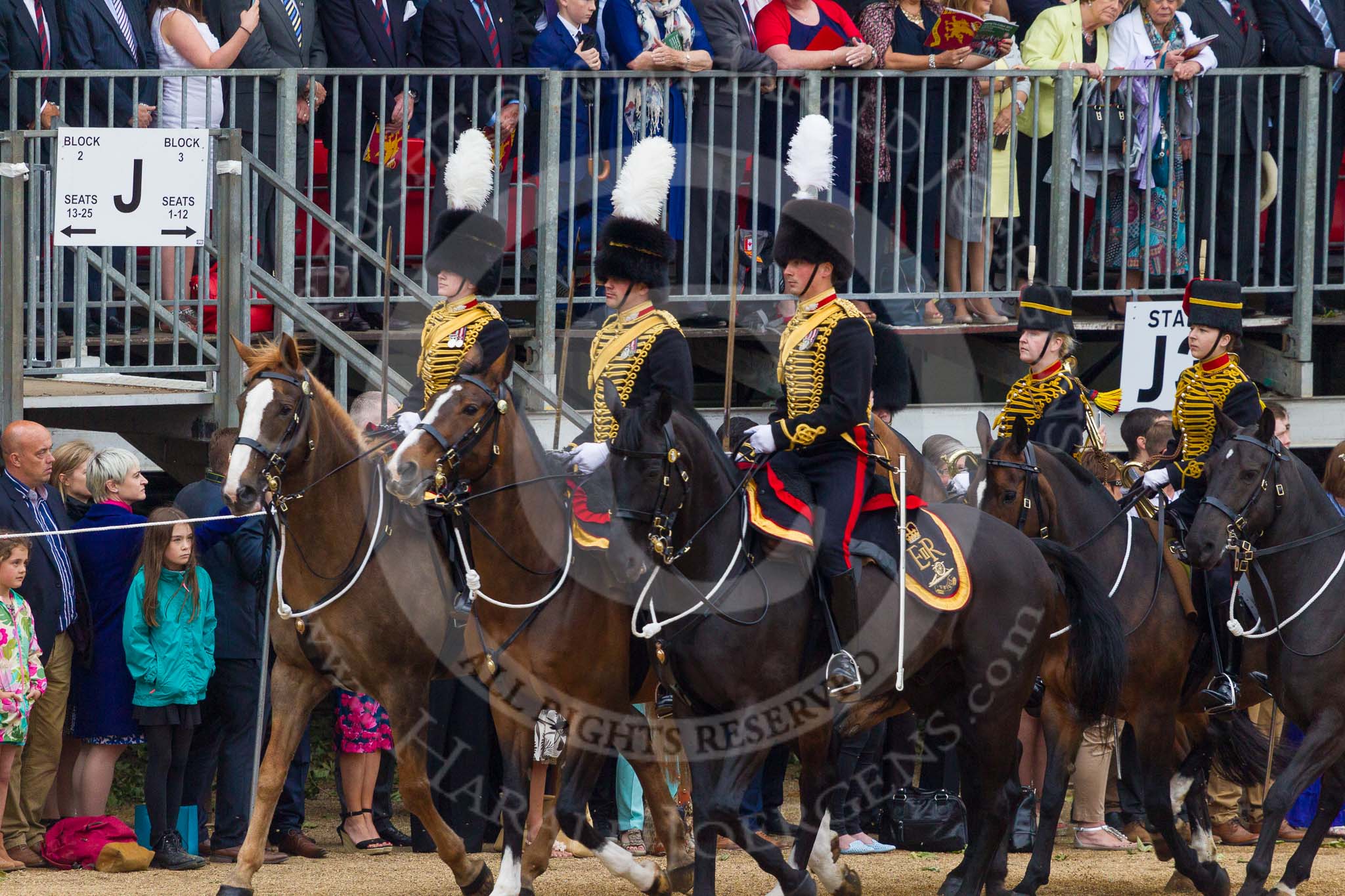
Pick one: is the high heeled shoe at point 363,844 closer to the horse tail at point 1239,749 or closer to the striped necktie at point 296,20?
the horse tail at point 1239,749

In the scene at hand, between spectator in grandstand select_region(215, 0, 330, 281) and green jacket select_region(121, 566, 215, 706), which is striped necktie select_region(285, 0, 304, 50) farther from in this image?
green jacket select_region(121, 566, 215, 706)

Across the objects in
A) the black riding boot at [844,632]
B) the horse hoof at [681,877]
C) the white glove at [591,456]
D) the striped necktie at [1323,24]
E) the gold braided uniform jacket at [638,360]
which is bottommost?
the horse hoof at [681,877]

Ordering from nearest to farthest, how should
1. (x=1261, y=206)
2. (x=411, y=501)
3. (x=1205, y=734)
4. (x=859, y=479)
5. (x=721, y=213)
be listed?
(x=411, y=501)
(x=859, y=479)
(x=1205, y=734)
(x=721, y=213)
(x=1261, y=206)

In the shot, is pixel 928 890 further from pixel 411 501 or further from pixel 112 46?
pixel 112 46

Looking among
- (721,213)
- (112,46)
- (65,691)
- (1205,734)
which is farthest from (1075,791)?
(112,46)

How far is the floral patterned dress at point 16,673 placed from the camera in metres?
8.19

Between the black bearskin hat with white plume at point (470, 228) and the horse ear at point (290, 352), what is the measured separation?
1057 mm

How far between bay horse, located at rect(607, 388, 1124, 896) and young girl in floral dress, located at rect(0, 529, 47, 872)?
2634mm

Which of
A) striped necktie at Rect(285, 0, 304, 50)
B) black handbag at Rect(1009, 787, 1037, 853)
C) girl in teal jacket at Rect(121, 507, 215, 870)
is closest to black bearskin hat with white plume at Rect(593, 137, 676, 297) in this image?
girl in teal jacket at Rect(121, 507, 215, 870)

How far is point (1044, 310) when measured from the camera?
30.7ft

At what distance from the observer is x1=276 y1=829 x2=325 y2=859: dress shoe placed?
29.9 feet

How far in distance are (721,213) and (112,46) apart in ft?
11.6

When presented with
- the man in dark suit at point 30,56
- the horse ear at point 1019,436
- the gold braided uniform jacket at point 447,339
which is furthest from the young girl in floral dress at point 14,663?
the horse ear at point 1019,436

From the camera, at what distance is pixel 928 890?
859 centimetres
